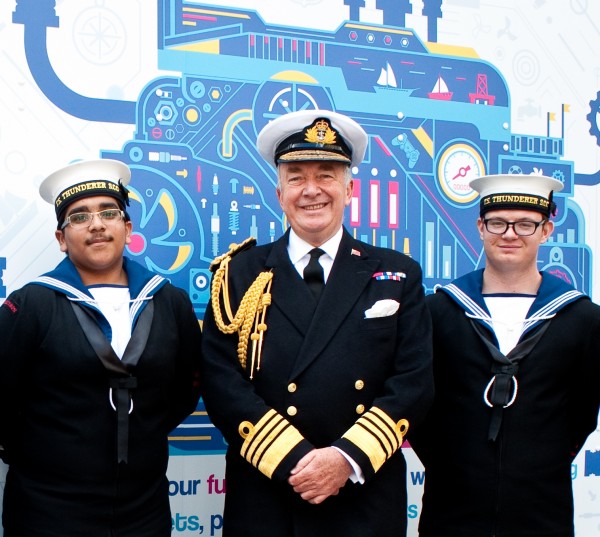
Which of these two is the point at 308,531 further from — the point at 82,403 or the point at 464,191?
the point at 464,191

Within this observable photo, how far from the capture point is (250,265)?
8.04ft

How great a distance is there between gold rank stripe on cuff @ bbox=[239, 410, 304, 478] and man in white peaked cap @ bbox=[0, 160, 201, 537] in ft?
1.22

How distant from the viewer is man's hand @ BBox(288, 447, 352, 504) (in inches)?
82.6

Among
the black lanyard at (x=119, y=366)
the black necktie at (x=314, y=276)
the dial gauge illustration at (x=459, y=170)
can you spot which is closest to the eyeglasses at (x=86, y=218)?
the black lanyard at (x=119, y=366)

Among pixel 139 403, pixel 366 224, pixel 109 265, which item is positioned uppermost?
pixel 366 224

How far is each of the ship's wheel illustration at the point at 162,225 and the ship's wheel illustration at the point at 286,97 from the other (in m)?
0.45

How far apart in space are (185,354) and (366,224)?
105 centimetres

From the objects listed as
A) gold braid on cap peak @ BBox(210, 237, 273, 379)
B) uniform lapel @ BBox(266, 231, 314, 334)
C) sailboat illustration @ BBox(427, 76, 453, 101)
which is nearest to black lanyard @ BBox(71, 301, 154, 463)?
gold braid on cap peak @ BBox(210, 237, 273, 379)

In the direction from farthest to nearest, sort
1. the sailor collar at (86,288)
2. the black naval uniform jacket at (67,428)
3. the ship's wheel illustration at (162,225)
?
the ship's wheel illustration at (162,225) → the sailor collar at (86,288) → the black naval uniform jacket at (67,428)

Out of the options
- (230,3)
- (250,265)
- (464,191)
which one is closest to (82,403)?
(250,265)

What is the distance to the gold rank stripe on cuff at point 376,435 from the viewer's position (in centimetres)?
215

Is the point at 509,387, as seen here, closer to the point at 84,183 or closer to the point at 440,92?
the point at 440,92

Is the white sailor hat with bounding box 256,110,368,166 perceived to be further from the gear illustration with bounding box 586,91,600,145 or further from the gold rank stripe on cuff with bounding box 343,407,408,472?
the gear illustration with bounding box 586,91,600,145

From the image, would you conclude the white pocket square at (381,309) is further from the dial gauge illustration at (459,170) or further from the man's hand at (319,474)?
the dial gauge illustration at (459,170)
